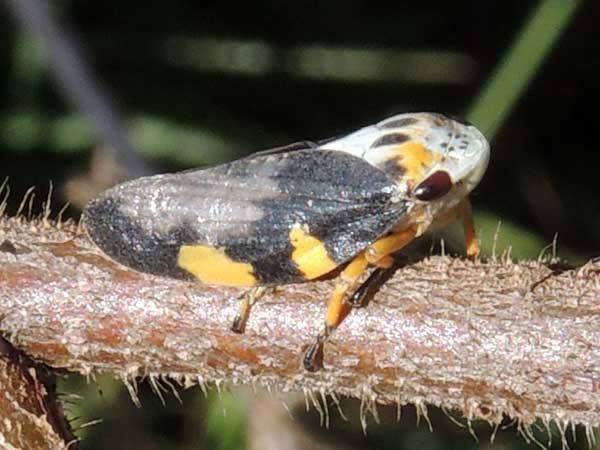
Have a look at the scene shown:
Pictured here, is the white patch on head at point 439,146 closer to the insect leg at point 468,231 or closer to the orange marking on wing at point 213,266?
the insect leg at point 468,231

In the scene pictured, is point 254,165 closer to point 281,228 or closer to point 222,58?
point 281,228

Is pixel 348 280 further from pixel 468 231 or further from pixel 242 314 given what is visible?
pixel 468 231

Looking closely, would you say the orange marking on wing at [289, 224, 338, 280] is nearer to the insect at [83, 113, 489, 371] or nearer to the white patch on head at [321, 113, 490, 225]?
the insect at [83, 113, 489, 371]

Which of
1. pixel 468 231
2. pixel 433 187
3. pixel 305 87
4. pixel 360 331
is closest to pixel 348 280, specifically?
pixel 360 331

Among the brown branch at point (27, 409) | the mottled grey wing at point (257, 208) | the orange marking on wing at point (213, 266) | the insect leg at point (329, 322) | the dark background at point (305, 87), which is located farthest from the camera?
the dark background at point (305, 87)

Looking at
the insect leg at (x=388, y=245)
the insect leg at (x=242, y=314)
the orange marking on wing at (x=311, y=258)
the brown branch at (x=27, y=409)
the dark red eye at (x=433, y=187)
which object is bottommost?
the brown branch at (x=27, y=409)

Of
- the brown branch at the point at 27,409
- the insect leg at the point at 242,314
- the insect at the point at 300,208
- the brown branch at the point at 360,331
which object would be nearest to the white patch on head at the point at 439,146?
the insect at the point at 300,208

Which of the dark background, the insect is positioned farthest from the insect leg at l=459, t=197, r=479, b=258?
the dark background
